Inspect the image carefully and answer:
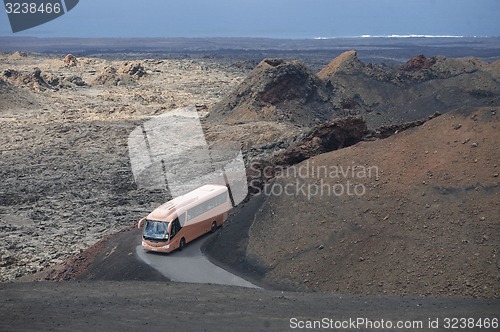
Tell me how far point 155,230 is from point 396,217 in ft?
21.1

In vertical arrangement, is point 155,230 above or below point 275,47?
above

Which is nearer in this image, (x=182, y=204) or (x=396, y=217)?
(x=396, y=217)

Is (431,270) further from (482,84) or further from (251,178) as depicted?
(482,84)

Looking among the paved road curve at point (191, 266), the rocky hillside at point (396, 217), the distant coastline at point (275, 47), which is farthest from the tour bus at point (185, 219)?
the distant coastline at point (275, 47)

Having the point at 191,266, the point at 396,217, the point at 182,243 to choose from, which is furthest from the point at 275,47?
the point at 396,217

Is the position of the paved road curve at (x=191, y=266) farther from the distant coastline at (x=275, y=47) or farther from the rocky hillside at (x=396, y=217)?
the distant coastline at (x=275, y=47)

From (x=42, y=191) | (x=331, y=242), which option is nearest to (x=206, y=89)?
(x=42, y=191)

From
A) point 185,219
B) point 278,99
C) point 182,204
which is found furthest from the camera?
point 278,99

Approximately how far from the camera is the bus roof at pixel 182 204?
65.4ft

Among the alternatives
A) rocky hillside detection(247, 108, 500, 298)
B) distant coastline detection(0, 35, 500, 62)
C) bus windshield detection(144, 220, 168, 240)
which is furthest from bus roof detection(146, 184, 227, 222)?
distant coastline detection(0, 35, 500, 62)

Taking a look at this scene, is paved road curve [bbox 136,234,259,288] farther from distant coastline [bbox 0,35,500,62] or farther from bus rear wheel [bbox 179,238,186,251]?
distant coastline [bbox 0,35,500,62]

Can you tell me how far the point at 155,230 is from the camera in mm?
19609

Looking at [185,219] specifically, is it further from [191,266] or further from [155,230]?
[191,266]

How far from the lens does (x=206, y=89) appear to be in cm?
6781
